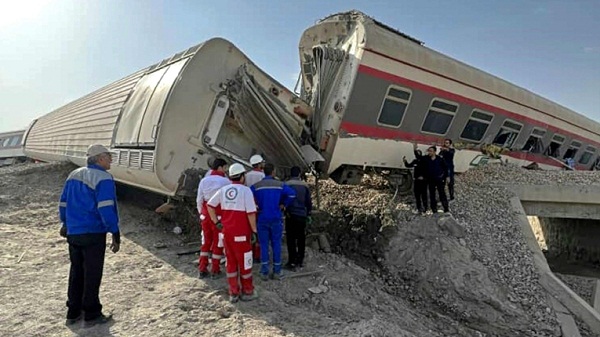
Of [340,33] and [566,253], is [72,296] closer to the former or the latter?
[340,33]

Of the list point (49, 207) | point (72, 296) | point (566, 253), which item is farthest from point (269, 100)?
point (566, 253)

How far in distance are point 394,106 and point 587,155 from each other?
41.5 feet

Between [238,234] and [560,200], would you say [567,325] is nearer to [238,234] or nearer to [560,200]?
[560,200]

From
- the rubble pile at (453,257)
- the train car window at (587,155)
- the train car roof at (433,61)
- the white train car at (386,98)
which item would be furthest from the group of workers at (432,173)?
the train car window at (587,155)

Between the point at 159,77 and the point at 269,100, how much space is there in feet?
5.99

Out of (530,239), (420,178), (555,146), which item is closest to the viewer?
(420,178)

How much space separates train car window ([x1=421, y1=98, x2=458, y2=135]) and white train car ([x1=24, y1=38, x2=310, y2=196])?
9.94 ft

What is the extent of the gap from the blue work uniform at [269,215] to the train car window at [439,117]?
4.66 metres

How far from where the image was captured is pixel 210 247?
527 centimetres

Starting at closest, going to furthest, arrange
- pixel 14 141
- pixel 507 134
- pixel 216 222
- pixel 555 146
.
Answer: pixel 216 222
pixel 507 134
pixel 555 146
pixel 14 141

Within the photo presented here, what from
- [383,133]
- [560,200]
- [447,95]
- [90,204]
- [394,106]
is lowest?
[90,204]

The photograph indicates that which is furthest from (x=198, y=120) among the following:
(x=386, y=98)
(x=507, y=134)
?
(x=507, y=134)

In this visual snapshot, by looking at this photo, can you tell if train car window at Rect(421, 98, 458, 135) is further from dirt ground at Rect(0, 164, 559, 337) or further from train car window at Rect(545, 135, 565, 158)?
train car window at Rect(545, 135, 565, 158)

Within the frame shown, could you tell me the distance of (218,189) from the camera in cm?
498
